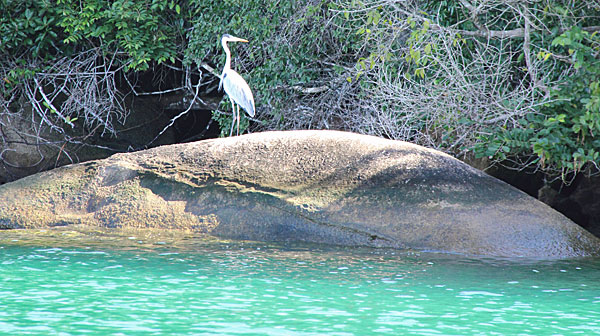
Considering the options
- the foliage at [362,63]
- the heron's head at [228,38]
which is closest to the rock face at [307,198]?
the foliage at [362,63]

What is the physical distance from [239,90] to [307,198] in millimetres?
3200

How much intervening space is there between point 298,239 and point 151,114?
7.23 m

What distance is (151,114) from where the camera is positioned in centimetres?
1341

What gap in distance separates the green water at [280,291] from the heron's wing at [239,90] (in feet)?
11.9

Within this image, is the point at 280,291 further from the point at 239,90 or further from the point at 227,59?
the point at 227,59

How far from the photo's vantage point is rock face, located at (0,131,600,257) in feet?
21.8

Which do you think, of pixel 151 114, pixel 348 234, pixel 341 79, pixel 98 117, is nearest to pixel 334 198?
pixel 348 234

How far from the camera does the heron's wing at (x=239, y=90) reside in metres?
9.92

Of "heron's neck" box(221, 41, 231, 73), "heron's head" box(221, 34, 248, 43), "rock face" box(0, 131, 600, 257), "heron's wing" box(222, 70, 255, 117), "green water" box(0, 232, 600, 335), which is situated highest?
"heron's head" box(221, 34, 248, 43)

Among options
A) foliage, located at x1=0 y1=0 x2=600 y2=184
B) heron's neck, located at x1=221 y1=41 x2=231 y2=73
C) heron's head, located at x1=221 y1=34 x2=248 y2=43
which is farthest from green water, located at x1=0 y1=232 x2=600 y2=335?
heron's head, located at x1=221 y1=34 x2=248 y2=43

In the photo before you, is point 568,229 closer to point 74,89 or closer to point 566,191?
point 566,191

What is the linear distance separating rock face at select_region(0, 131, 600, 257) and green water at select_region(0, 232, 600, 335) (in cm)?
34

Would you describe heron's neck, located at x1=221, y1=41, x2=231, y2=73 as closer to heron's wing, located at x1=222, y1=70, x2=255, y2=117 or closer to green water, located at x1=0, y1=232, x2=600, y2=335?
heron's wing, located at x1=222, y1=70, x2=255, y2=117

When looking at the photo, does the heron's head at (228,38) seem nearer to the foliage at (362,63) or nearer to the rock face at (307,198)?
the foliage at (362,63)
